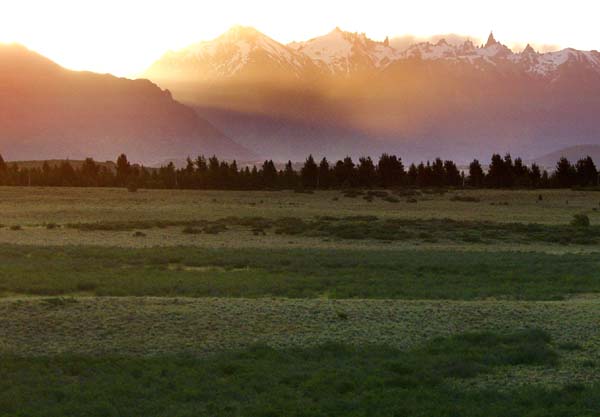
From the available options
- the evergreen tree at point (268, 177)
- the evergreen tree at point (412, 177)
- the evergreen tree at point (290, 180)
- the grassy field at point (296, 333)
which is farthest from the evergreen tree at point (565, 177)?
the grassy field at point (296, 333)

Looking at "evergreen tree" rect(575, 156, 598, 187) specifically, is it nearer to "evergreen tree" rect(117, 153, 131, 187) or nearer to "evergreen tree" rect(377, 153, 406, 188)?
"evergreen tree" rect(377, 153, 406, 188)

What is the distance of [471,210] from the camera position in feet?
284

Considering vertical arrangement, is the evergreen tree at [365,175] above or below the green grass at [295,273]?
above

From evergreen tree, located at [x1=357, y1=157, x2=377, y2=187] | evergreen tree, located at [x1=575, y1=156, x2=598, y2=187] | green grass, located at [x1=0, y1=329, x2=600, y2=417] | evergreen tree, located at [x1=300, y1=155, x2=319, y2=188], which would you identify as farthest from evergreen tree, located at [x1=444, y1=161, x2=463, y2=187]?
green grass, located at [x1=0, y1=329, x2=600, y2=417]

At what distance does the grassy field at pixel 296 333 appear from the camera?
44.0 feet

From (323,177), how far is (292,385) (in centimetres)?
13220

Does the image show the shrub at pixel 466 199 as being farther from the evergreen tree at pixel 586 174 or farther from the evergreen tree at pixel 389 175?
the evergreen tree at pixel 586 174

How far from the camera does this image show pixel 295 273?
31.3 m

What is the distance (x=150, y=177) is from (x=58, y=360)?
134468mm

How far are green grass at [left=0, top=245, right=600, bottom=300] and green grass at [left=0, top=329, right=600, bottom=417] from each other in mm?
8958

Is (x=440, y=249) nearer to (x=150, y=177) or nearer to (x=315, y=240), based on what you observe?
(x=315, y=240)

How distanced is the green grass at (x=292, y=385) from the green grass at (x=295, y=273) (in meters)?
Result: 8.96

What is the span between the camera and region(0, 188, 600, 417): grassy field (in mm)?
13422

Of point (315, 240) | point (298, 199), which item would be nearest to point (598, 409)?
point (315, 240)
